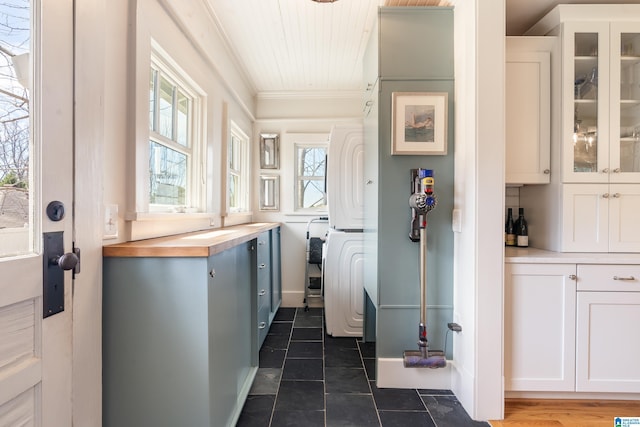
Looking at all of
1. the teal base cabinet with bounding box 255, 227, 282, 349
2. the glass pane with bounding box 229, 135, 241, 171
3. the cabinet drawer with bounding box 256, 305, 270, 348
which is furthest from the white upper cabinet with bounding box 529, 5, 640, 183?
the glass pane with bounding box 229, 135, 241, 171

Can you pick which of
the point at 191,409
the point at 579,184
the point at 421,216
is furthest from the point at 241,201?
the point at 579,184

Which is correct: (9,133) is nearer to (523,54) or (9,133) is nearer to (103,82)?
(103,82)

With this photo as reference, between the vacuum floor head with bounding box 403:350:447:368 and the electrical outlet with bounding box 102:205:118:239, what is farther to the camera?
the vacuum floor head with bounding box 403:350:447:368

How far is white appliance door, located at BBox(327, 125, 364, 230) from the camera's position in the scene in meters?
2.58

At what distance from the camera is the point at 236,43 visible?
2.61 m

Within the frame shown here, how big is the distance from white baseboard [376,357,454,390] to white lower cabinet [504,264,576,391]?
374 millimetres

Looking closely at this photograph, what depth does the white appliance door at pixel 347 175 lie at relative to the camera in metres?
2.58

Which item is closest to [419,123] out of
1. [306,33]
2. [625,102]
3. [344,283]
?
[625,102]

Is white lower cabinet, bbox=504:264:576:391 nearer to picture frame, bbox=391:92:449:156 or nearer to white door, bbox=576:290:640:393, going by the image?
white door, bbox=576:290:640:393

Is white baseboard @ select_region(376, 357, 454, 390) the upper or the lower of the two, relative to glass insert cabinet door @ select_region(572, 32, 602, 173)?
lower

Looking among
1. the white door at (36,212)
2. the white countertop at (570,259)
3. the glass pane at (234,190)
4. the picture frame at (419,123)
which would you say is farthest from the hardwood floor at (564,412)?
the glass pane at (234,190)

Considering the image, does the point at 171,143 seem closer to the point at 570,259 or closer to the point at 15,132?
the point at 15,132

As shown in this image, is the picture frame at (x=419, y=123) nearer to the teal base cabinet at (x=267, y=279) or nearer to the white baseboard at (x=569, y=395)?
the teal base cabinet at (x=267, y=279)

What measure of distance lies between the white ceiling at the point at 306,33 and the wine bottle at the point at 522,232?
1.34 metres
